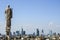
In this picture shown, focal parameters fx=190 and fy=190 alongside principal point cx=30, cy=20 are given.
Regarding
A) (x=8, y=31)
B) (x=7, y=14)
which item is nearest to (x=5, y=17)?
(x=7, y=14)

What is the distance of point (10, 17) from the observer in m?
13.6

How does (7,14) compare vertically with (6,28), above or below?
above

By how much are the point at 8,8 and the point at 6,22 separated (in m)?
1.07

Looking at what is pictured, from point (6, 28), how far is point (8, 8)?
157cm

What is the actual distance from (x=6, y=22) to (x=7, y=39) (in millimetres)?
1238

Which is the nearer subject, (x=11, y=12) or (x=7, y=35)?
(x=7, y=35)

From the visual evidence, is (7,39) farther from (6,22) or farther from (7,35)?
(6,22)

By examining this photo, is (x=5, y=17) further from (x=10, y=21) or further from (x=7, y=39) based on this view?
(x=7, y=39)

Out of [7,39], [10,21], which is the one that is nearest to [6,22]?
[10,21]

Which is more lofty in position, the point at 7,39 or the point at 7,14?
the point at 7,14

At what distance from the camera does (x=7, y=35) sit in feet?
42.7

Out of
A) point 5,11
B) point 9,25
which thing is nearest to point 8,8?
point 5,11

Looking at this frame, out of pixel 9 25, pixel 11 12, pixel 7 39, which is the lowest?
pixel 7 39

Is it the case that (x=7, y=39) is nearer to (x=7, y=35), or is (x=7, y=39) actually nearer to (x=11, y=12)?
(x=7, y=35)
